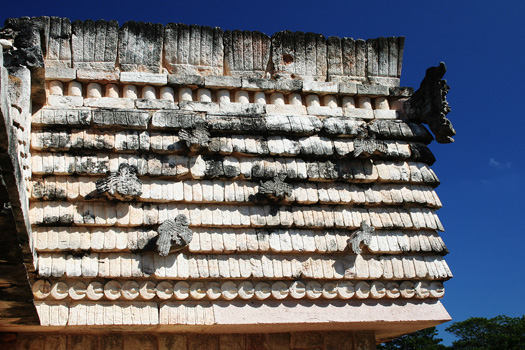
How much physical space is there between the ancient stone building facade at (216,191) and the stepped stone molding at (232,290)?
0.7 inches

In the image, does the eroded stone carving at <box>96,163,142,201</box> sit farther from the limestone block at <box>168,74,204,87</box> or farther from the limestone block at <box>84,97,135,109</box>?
the limestone block at <box>168,74,204,87</box>

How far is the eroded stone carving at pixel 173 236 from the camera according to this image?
5570mm

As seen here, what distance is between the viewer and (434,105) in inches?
269

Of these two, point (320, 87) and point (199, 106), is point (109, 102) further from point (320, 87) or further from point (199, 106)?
point (320, 87)

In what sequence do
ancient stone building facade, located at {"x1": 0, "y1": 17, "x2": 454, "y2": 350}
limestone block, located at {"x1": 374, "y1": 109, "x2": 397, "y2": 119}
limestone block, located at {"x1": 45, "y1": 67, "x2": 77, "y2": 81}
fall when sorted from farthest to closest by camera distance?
limestone block, located at {"x1": 374, "y1": 109, "x2": 397, "y2": 119} < limestone block, located at {"x1": 45, "y1": 67, "x2": 77, "y2": 81} < ancient stone building facade, located at {"x1": 0, "y1": 17, "x2": 454, "y2": 350}

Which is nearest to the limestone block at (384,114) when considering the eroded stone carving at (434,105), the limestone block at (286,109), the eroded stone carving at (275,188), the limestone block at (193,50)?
the eroded stone carving at (434,105)

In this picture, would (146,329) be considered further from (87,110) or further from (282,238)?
(87,110)

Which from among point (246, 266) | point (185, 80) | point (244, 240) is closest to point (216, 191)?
point (244, 240)

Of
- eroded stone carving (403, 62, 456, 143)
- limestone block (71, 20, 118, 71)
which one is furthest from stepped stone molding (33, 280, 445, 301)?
limestone block (71, 20, 118, 71)

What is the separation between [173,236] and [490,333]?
20796mm

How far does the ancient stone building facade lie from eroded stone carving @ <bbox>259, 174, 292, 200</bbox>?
0.06 feet

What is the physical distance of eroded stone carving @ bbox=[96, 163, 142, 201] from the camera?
18.7 feet

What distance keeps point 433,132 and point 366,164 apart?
96 centimetres

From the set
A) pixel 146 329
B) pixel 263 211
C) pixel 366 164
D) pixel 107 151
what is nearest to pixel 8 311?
pixel 146 329
